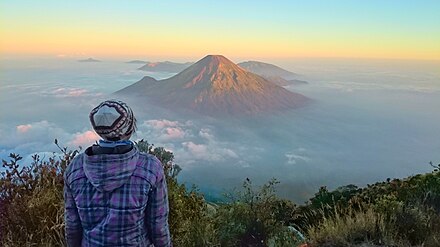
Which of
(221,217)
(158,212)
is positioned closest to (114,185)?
(158,212)

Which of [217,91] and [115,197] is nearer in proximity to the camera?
[115,197]

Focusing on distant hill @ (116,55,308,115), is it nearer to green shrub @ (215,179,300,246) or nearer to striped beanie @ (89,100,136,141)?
green shrub @ (215,179,300,246)

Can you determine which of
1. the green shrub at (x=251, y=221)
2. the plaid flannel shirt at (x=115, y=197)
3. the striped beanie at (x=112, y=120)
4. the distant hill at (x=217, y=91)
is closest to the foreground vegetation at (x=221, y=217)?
the green shrub at (x=251, y=221)

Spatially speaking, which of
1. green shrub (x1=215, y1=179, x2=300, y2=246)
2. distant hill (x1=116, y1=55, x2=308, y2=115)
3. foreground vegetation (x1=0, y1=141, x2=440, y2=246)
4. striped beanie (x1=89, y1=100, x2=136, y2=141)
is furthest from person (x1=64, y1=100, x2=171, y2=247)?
distant hill (x1=116, y1=55, x2=308, y2=115)

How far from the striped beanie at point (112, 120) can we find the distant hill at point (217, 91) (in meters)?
115

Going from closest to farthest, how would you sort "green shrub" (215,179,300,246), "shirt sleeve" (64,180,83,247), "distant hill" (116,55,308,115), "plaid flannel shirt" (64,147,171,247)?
"plaid flannel shirt" (64,147,171,247)
"shirt sleeve" (64,180,83,247)
"green shrub" (215,179,300,246)
"distant hill" (116,55,308,115)

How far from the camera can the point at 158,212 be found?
7.11 feet

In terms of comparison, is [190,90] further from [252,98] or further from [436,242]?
[436,242]

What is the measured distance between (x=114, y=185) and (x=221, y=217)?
3322 millimetres

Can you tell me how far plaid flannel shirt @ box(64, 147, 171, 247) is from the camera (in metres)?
2.05

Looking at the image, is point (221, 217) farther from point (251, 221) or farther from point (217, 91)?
point (217, 91)

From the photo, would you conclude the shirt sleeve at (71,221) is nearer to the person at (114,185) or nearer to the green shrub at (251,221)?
the person at (114,185)

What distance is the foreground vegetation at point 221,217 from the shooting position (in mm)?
3938

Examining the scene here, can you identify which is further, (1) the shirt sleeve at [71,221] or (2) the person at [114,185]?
(1) the shirt sleeve at [71,221]
